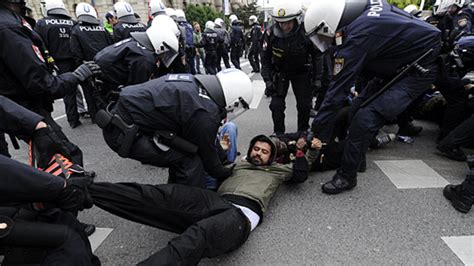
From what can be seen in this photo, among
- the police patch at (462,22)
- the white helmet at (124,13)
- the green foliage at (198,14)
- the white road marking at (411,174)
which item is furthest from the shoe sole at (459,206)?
the green foliage at (198,14)

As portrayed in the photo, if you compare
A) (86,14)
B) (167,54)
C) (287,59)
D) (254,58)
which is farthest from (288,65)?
(254,58)

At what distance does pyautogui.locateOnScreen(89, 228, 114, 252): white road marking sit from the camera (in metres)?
2.03

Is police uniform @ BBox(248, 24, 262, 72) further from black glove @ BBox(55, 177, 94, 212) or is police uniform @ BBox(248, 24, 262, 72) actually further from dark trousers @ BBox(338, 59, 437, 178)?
black glove @ BBox(55, 177, 94, 212)

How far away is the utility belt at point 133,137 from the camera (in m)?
1.89

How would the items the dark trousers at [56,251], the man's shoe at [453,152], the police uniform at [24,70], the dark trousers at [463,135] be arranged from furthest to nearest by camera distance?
the man's shoe at [453,152] < the dark trousers at [463,135] < the police uniform at [24,70] < the dark trousers at [56,251]

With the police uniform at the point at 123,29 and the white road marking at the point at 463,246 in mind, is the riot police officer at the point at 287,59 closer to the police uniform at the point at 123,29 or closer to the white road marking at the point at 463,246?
the white road marking at the point at 463,246

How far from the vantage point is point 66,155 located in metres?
1.72

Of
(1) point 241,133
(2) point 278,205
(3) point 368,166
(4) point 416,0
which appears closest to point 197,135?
(2) point 278,205

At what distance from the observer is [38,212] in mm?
1397

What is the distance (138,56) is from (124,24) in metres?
2.19

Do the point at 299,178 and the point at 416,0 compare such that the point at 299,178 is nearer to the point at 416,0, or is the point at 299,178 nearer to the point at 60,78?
the point at 60,78

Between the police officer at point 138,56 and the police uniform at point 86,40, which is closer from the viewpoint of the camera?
the police officer at point 138,56

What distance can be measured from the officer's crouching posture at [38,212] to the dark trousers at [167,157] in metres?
0.42

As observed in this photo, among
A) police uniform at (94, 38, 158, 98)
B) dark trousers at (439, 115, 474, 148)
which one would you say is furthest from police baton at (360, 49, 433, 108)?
police uniform at (94, 38, 158, 98)
